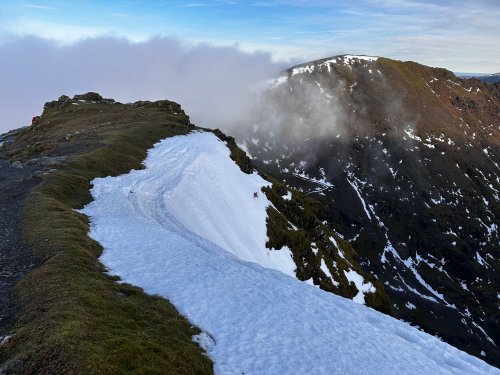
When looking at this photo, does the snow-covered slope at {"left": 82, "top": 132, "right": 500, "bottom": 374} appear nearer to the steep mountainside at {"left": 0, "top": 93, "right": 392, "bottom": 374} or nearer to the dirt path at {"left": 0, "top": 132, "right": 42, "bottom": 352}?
the steep mountainside at {"left": 0, "top": 93, "right": 392, "bottom": 374}

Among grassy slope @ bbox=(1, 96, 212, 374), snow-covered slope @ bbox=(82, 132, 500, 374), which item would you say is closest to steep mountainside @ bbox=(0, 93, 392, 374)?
grassy slope @ bbox=(1, 96, 212, 374)

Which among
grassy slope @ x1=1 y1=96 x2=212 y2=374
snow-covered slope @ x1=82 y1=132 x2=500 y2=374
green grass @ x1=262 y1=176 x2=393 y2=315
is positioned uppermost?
grassy slope @ x1=1 y1=96 x2=212 y2=374

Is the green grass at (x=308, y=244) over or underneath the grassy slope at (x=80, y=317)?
underneath

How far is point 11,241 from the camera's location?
24469 millimetres

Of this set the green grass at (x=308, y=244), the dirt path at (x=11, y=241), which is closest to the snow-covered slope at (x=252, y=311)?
the dirt path at (x=11, y=241)

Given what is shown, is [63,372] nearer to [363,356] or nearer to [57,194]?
[363,356]

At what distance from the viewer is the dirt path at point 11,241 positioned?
54.6 ft

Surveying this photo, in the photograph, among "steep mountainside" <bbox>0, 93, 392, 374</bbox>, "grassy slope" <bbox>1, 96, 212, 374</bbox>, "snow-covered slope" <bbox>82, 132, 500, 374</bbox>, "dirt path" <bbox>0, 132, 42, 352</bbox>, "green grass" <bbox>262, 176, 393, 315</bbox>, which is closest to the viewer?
"grassy slope" <bbox>1, 96, 212, 374</bbox>

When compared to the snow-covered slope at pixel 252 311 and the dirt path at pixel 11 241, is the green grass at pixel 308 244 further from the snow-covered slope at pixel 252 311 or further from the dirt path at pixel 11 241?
the dirt path at pixel 11 241

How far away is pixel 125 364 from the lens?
43.2 feet

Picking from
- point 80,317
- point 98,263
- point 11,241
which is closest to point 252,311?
point 80,317

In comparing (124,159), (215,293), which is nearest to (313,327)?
(215,293)

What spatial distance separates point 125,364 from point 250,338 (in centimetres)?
657

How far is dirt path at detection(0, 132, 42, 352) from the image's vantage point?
1664 cm
